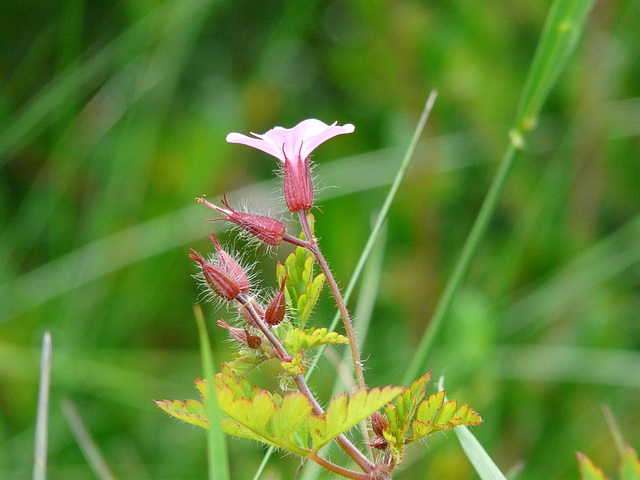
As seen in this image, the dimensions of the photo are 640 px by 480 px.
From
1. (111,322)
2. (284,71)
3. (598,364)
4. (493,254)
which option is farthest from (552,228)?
(111,322)

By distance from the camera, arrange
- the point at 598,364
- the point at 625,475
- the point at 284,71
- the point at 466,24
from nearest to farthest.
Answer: the point at 625,475, the point at 598,364, the point at 466,24, the point at 284,71

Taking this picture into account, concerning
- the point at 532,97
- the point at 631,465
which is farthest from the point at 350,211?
the point at 631,465

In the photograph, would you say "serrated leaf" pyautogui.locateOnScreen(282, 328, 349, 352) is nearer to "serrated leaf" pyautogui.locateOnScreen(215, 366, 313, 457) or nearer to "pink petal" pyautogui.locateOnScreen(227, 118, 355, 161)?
"serrated leaf" pyautogui.locateOnScreen(215, 366, 313, 457)

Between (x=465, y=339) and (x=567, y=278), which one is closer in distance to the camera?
(x=465, y=339)

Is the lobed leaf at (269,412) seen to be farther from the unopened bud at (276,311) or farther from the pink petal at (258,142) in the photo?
the pink petal at (258,142)

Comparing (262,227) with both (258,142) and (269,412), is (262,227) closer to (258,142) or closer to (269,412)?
(258,142)

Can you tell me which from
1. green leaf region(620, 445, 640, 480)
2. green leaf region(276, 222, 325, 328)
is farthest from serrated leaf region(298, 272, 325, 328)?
green leaf region(620, 445, 640, 480)

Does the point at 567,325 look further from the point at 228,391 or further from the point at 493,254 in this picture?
the point at 228,391
